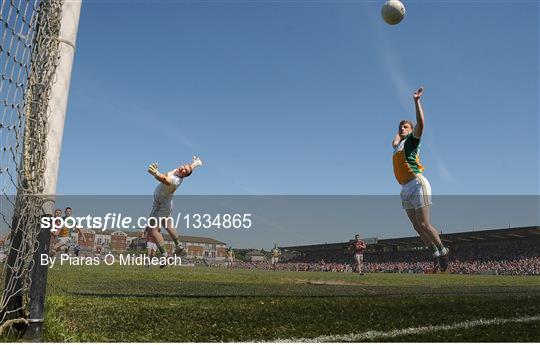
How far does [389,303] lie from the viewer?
5.42 meters

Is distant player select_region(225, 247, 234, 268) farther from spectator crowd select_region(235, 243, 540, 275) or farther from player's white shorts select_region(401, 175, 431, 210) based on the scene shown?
player's white shorts select_region(401, 175, 431, 210)

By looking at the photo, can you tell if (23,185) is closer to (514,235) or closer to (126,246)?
(514,235)

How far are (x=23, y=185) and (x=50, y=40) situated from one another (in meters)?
1.15

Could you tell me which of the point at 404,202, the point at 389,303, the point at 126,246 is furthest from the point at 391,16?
the point at 126,246

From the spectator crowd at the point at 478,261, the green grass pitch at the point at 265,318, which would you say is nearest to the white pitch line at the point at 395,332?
the green grass pitch at the point at 265,318

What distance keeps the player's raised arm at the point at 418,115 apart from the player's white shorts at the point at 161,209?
6.24 m

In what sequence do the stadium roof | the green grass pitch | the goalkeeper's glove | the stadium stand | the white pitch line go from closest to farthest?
the white pitch line < the green grass pitch < the goalkeeper's glove < the stadium stand < the stadium roof

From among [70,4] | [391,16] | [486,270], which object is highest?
[391,16]

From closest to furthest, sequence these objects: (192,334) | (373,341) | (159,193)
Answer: (373,341), (192,334), (159,193)

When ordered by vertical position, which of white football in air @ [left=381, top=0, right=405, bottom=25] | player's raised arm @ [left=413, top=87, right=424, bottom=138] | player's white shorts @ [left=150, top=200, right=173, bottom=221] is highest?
white football in air @ [left=381, top=0, right=405, bottom=25]

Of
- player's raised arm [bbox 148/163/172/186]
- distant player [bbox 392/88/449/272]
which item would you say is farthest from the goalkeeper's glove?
distant player [bbox 392/88/449/272]

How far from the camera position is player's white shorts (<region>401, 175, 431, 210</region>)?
791 centimetres

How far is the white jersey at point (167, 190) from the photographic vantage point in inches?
447

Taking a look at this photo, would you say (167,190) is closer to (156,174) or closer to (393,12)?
(156,174)
